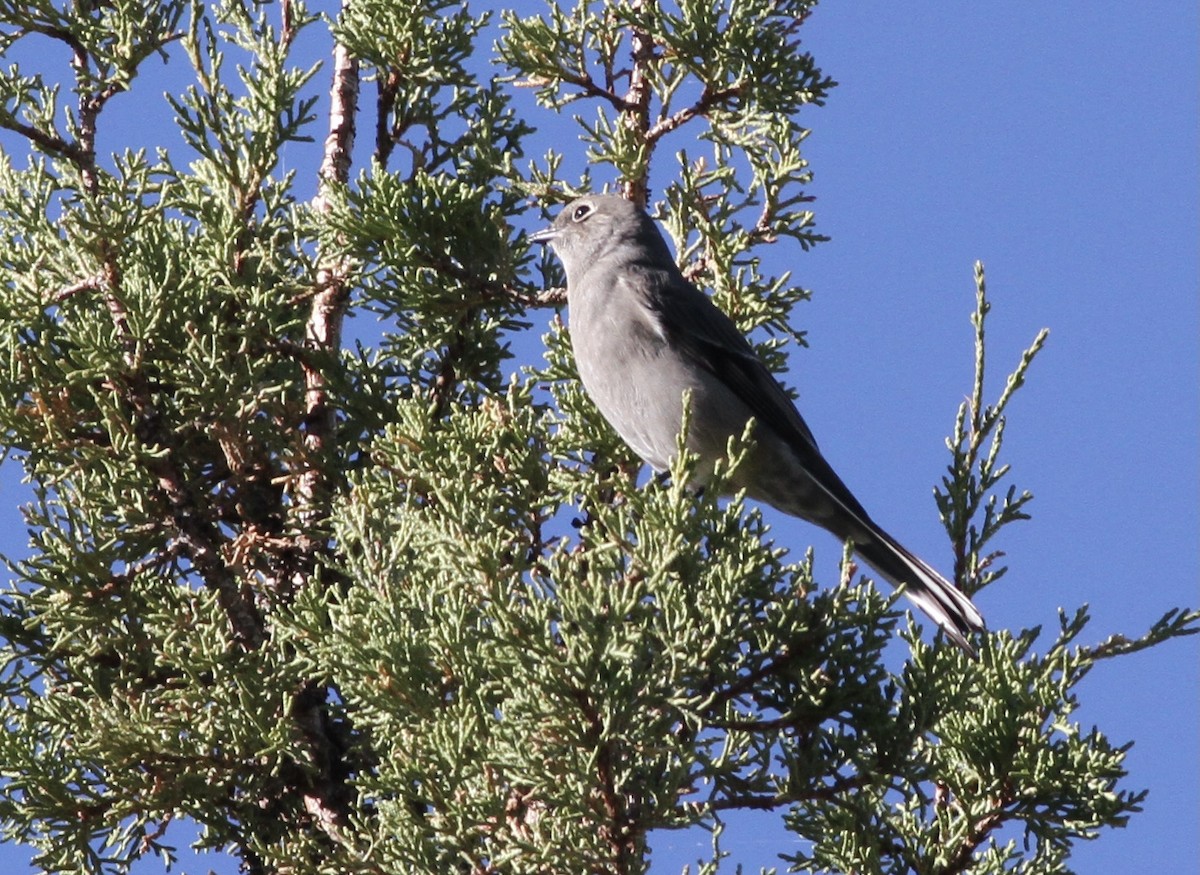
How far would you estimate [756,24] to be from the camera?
17.5 ft

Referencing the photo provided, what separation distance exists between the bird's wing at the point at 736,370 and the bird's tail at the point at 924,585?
0.14m

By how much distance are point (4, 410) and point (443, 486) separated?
1381 millimetres

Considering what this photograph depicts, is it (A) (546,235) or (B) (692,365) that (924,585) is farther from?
(A) (546,235)

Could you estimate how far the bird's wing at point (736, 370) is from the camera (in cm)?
586

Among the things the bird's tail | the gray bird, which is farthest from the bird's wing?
the bird's tail

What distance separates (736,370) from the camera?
5.92 m

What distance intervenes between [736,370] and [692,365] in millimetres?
185

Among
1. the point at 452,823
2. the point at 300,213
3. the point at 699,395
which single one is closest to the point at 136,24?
the point at 300,213

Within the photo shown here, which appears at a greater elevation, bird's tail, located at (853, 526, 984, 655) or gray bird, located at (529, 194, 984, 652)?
gray bird, located at (529, 194, 984, 652)

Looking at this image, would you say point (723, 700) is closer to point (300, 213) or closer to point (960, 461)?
point (960, 461)

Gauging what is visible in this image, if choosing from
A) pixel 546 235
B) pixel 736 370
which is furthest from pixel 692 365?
pixel 546 235

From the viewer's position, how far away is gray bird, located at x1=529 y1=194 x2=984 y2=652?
5719 millimetres

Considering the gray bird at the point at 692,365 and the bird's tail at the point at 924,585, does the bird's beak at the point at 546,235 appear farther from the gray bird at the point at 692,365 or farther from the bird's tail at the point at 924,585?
the bird's tail at the point at 924,585

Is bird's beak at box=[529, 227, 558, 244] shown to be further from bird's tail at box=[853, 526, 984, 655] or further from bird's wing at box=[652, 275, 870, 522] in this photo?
bird's tail at box=[853, 526, 984, 655]
